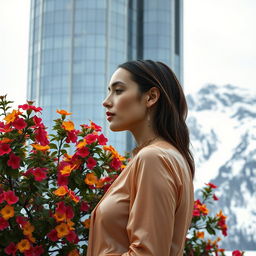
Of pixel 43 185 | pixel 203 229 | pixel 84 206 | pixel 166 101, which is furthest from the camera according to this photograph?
pixel 203 229

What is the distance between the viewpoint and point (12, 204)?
2.70 m

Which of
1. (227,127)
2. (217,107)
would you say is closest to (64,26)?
(227,127)

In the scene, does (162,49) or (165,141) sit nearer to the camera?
(165,141)

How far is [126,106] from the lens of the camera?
205 centimetres

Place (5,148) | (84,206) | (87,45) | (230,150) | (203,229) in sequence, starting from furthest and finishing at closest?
1. (230,150)
2. (87,45)
3. (203,229)
4. (84,206)
5. (5,148)

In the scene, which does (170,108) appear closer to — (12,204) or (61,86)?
(12,204)

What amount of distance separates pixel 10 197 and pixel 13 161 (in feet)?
0.58

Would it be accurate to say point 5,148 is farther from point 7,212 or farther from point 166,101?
point 166,101

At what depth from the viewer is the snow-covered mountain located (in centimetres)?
12769

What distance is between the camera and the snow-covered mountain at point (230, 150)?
Answer: 128 meters

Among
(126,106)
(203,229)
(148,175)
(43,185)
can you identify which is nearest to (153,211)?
(148,175)

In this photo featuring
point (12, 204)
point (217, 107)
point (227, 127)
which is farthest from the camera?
point (217, 107)

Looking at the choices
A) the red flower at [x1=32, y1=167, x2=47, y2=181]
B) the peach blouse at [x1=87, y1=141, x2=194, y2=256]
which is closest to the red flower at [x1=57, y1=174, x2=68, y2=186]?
the red flower at [x1=32, y1=167, x2=47, y2=181]

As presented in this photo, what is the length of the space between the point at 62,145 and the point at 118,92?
122 cm
